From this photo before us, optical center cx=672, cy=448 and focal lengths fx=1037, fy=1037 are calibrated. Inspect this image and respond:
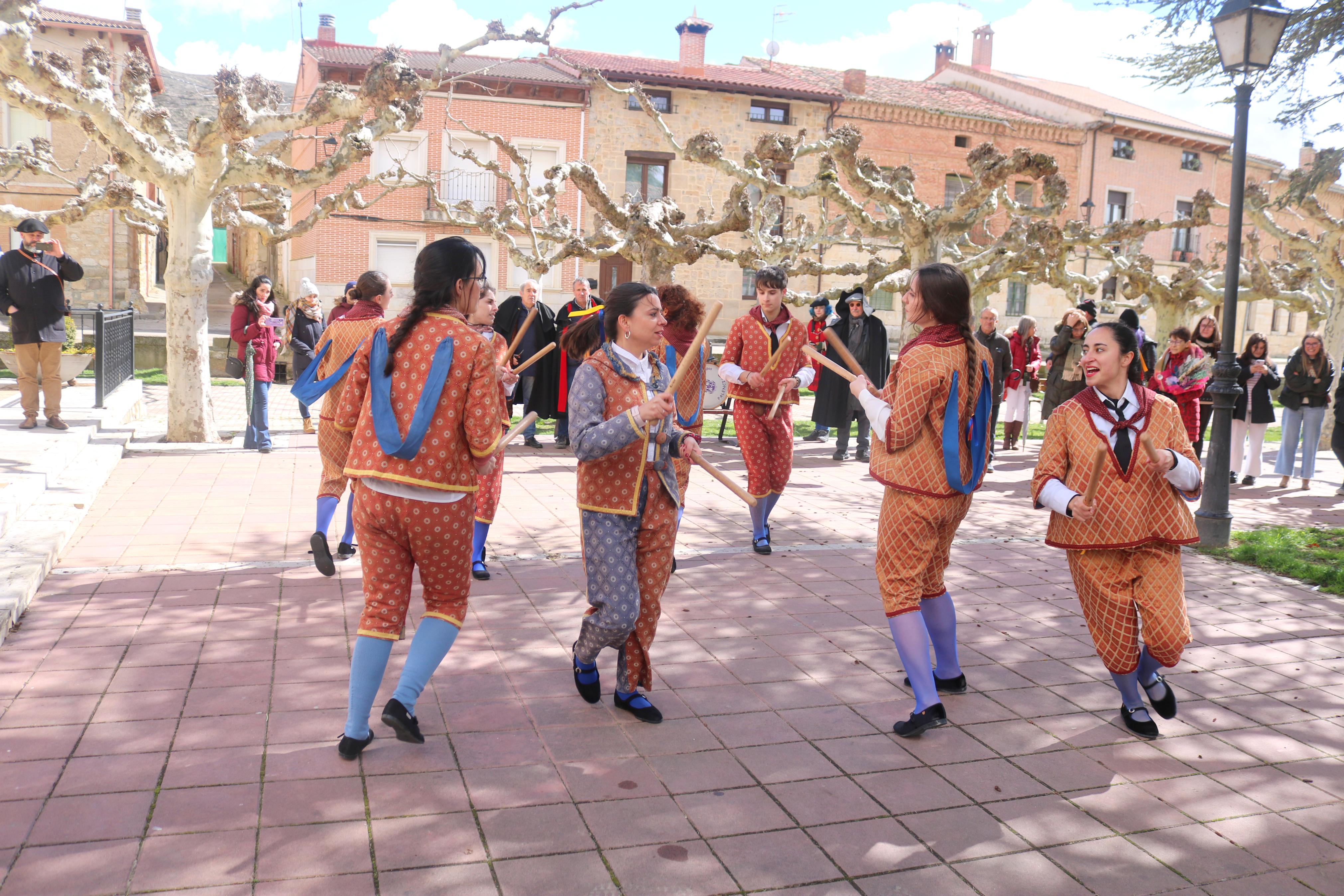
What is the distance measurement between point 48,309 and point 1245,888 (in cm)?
1015

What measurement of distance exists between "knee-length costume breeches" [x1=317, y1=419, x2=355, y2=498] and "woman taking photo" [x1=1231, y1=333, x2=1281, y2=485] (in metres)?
9.42

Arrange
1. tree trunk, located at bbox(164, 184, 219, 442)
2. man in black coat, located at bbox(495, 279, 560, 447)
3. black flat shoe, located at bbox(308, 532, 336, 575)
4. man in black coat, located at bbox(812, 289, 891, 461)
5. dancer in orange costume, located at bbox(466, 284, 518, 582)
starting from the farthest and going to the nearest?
man in black coat, located at bbox(812, 289, 891, 461)
man in black coat, located at bbox(495, 279, 560, 447)
tree trunk, located at bbox(164, 184, 219, 442)
black flat shoe, located at bbox(308, 532, 336, 575)
dancer in orange costume, located at bbox(466, 284, 518, 582)

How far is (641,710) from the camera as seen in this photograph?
155 inches

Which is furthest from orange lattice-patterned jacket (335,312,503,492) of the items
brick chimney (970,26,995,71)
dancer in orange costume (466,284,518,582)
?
brick chimney (970,26,995,71)

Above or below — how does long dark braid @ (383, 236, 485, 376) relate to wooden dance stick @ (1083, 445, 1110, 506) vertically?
above

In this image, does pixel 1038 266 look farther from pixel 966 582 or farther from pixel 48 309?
pixel 48 309

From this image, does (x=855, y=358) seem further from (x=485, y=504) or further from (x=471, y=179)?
(x=471, y=179)

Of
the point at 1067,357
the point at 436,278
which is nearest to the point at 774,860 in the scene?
the point at 436,278

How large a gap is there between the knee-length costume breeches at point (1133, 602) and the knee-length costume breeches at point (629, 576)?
1.59 metres

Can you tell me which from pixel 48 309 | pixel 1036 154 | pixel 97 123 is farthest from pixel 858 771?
pixel 1036 154

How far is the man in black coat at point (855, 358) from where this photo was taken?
11.8 m

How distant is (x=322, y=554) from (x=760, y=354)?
10.1 feet

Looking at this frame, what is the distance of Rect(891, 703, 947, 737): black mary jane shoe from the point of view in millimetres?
3869

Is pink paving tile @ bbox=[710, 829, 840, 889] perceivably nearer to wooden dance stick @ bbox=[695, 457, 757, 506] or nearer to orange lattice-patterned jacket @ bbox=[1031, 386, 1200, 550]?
wooden dance stick @ bbox=[695, 457, 757, 506]
